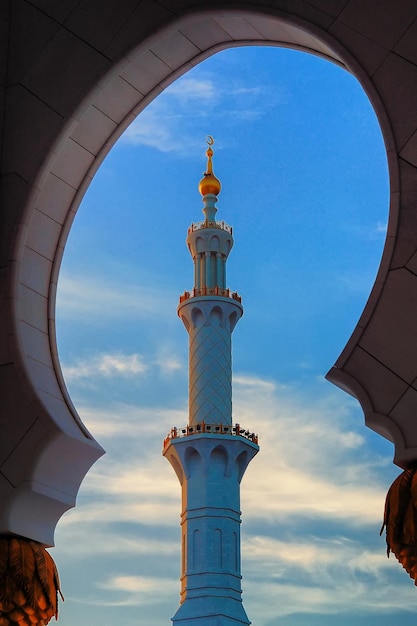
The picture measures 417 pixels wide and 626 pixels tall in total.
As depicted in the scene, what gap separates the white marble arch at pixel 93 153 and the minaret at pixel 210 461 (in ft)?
84.7

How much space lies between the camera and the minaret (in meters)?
32.0

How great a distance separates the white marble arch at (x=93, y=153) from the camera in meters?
6.23

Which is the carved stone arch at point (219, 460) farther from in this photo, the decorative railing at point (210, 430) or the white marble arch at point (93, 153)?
the white marble arch at point (93, 153)

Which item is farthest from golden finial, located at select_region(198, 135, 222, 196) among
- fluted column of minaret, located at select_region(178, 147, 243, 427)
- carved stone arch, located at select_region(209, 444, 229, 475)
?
carved stone arch, located at select_region(209, 444, 229, 475)

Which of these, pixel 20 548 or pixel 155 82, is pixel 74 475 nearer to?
pixel 20 548

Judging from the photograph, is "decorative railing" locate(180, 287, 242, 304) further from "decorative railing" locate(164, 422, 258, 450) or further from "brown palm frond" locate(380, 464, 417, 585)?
"brown palm frond" locate(380, 464, 417, 585)

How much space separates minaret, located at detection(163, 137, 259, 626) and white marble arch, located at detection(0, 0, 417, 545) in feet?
84.7

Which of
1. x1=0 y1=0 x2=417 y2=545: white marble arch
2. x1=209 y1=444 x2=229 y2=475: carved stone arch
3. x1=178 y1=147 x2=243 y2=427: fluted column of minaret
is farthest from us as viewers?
x1=178 y1=147 x2=243 y2=427: fluted column of minaret

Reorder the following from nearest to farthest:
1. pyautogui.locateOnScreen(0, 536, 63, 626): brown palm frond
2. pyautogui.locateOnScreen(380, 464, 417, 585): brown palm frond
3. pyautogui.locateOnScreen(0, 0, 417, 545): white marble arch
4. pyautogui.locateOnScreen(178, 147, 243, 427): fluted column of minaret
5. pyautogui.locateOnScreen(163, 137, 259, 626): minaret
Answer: pyautogui.locateOnScreen(380, 464, 417, 585): brown palm frond → pyautogui.locateOnScreen(0, 0, 417, 545): white marble arch → pyautogui.locateOnScreen(0, 536, 63, 626): brown palm frond → pyautogui.locateOnScreen(163, 137, 259, 626): minaret → pyautogui.locateOnScreen(178, 147, 243, 427): fluted column of minaret

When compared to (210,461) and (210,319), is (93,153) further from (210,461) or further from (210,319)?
(210,319)

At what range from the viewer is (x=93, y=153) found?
313 inches

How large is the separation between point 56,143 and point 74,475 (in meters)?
2.59

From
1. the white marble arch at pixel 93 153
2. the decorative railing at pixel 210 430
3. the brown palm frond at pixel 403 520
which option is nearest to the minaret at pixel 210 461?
the decorative railing at pixel 210 430

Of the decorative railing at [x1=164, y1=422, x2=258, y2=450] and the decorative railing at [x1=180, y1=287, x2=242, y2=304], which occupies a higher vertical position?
the decorative railing at [x1=180, y1=287, x2=242, y2=304]
